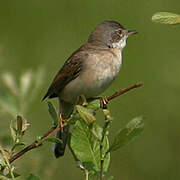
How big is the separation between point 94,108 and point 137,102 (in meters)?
4.58

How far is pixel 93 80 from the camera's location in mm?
3668

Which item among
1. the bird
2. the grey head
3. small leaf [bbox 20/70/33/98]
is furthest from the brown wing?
small leaf [bbox 20/70/33/98]

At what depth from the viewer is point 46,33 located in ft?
25.0

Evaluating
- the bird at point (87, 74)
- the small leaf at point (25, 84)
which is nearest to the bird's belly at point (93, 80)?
the bird at point (87, 74)

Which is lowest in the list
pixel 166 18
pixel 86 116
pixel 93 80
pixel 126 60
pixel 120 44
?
pixel 126 60

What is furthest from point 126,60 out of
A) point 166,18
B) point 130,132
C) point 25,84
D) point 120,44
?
point 130,132

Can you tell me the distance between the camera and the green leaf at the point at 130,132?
1.51m

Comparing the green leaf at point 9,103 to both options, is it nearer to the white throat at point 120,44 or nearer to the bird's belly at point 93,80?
the bird's belly at point 93,80

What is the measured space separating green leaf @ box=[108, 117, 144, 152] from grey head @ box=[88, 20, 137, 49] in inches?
106

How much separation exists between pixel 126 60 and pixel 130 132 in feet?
18.8

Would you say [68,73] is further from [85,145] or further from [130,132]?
[130,132]

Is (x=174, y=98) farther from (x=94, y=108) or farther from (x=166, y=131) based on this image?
(x=94, y=108)

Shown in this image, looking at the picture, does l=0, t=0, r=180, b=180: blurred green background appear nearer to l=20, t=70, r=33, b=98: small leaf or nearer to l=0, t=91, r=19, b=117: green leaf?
l=20, t=70, r=33, b=98: small leaf

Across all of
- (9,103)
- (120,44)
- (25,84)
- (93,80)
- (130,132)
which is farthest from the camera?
(120,44)
